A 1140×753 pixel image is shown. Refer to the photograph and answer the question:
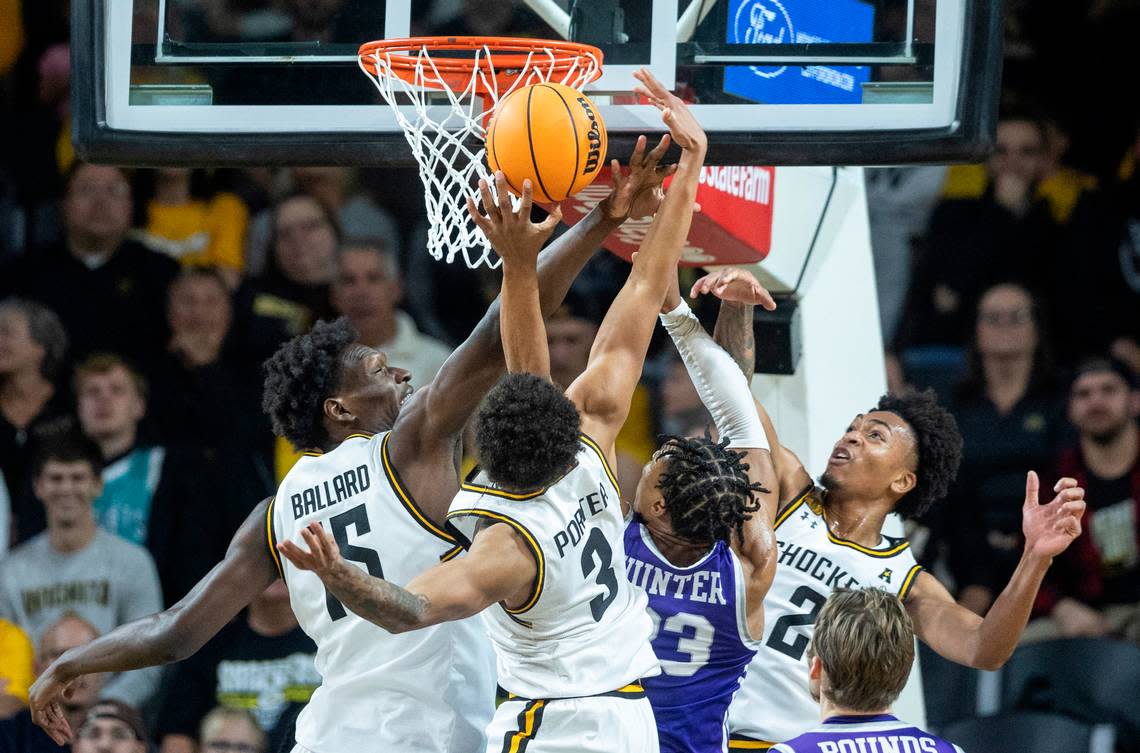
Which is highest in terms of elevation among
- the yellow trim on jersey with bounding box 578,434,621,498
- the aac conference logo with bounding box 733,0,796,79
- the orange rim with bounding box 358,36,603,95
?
the aac conference logo with bounding box 733,0,796,79

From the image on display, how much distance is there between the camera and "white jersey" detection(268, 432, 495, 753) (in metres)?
4.59

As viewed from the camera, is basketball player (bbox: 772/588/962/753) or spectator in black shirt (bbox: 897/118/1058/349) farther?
spectator in black shirt (bbox: 897/118/1058/349)

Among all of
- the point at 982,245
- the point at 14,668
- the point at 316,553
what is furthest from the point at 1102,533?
the point at 316,553

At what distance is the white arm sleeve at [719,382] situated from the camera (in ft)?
16.4

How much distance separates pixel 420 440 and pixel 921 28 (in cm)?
170

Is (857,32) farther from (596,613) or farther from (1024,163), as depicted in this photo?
(1024,163)

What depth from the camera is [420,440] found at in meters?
4.63

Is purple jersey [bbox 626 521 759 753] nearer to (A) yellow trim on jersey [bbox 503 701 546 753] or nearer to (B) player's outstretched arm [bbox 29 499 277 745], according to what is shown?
(A) yellow trim on jersey [bbox 503 701 546 753]

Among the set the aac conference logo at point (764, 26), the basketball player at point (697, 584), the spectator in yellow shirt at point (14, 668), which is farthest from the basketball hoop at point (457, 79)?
the spectator in yellow shirt at point (14, 668)

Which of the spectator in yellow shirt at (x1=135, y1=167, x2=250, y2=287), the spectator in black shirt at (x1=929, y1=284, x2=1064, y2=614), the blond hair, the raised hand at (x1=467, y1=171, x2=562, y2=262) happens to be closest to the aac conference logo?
the raised hand at (x1=467, y1=171, x2=562, y2=262)

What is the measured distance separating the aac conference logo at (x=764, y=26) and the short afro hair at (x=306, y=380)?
4.53ft

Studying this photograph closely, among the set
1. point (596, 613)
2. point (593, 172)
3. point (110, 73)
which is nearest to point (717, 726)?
point (596, 613)

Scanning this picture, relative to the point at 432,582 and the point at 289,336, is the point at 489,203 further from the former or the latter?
the point at 289,336

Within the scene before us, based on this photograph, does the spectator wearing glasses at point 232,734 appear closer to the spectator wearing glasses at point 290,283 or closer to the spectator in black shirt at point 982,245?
the spectator wearing glasses at point 290,283
